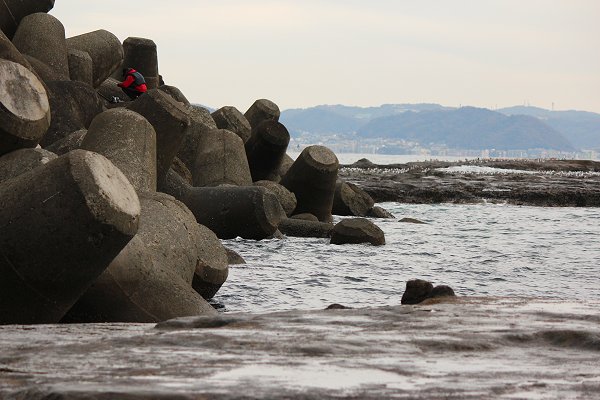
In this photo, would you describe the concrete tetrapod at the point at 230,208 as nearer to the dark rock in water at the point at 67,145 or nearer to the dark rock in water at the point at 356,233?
the dark rock in water at the point at 356,233

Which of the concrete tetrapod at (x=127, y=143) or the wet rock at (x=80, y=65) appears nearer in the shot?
the concrete tetrapod at (x=127, y=143)

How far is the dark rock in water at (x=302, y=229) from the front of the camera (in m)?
17.7

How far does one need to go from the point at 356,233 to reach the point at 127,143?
667cm

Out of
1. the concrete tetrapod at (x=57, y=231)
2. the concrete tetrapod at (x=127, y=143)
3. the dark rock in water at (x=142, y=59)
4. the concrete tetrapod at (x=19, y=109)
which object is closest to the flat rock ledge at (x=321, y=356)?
the concrete tetrapod at (x=57, y=231)

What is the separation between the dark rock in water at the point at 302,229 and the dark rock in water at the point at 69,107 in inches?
157

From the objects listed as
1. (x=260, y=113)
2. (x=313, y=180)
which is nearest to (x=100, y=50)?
(x=313, y=180)

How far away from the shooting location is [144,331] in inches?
195

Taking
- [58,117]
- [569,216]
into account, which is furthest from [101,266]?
[569,216]

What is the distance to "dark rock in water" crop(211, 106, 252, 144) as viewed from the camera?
21.1 m

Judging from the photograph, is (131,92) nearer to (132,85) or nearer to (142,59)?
(132,85)

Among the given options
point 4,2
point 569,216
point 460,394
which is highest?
point 4,2

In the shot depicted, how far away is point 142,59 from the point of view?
72.9 ft

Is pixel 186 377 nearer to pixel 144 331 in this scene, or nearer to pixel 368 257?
pixel 144 331

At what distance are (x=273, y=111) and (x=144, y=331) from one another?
1988cm
